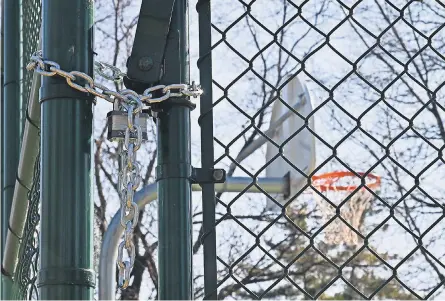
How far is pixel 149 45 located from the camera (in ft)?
5.58

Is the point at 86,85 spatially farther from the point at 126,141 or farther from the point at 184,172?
the point at 184,172

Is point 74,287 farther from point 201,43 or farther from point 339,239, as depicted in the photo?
point 339,239

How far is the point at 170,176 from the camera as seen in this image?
5.88 ft

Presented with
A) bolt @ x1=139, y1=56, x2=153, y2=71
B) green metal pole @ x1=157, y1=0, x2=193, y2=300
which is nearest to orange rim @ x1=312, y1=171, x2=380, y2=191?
green metal pole @ x1=157, y1=0, x2=193, y2=300

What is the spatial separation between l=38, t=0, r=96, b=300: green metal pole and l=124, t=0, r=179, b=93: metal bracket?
8 cm

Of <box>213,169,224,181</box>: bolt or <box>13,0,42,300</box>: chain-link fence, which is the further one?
<box>13,0,42,300</box>: chain-link fence

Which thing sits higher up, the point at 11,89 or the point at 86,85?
the point at 11,89

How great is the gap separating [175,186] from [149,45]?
246 millimetres

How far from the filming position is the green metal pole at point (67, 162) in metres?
1.52

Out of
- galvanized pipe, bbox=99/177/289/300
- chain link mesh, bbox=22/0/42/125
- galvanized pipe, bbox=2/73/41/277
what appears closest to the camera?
galvanized pipe, bbox=2/73/41/277

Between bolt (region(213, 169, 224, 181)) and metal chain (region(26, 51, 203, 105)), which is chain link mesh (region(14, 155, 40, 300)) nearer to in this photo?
bolt (region(213, 169, 224, 181))

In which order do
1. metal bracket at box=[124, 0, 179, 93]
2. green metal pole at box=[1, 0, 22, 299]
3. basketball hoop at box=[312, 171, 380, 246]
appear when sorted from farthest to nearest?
1. basketball hoop at box=[312, 171, 380, 246]
2. green metal pole at box=[1, 0, 22, 299]
3. metal bracket at box=[124, 0, 179, 93]

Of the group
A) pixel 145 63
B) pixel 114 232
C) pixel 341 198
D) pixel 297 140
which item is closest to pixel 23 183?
pixel 145 63

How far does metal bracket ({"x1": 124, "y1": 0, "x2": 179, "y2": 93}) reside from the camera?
5.55ft
